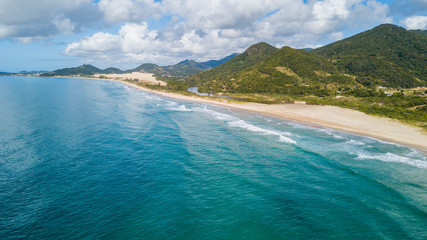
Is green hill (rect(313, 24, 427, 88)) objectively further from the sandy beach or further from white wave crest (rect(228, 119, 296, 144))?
white wave crest (rect(228, 119, 296, 144))

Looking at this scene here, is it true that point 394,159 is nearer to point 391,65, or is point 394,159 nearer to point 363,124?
point 363,124

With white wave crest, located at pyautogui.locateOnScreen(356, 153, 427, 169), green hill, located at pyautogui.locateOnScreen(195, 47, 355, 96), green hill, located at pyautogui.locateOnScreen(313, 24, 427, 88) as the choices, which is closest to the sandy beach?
white wave crest, located at pyautogui.locateOnScreen(356, 153, 427, 169)

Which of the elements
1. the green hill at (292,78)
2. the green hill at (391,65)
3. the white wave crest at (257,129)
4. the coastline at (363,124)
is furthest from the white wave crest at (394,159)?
the green hill at (391,65)

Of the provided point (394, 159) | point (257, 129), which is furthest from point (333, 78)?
point (394, 159)

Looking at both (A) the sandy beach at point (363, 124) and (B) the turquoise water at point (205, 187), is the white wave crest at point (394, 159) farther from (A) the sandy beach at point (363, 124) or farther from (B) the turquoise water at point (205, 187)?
(A) the sandy beach at point (363, 124)

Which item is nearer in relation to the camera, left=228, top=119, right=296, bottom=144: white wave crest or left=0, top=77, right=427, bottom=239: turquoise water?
left=0, top=77, right=427, bottom=239: turquoise water

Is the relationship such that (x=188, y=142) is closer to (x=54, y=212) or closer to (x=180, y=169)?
(x=180, y=169)

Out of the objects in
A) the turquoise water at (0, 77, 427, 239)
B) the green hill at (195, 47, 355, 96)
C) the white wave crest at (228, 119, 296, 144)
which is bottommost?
the turquoise water at (0, 77, 427, 239)
